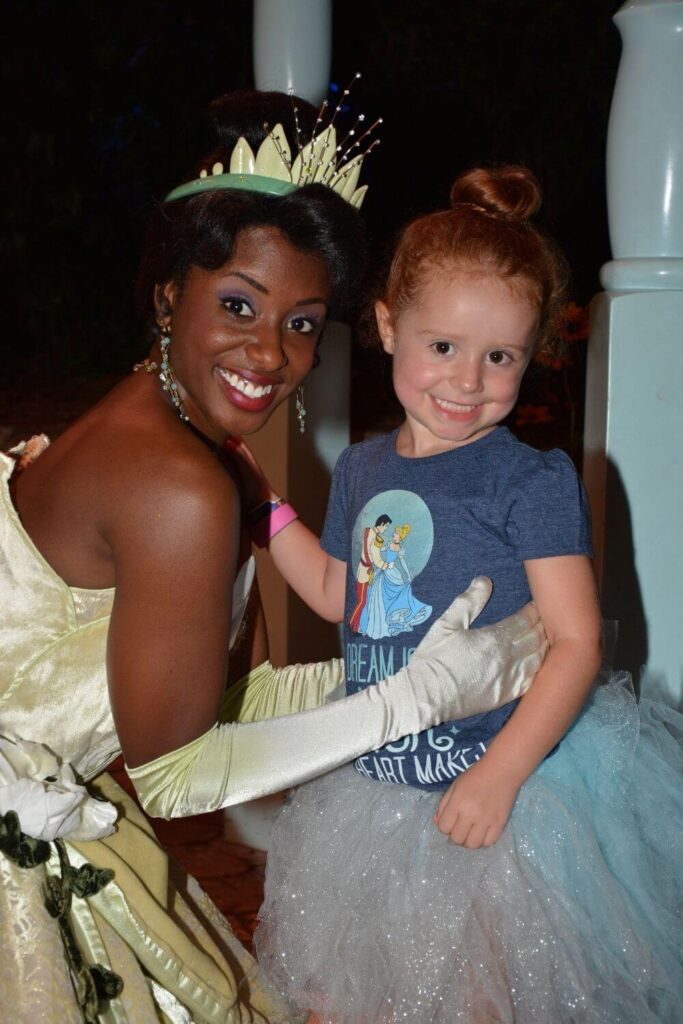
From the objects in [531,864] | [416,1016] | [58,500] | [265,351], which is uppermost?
[265,351]

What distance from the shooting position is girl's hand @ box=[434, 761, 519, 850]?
1.51m

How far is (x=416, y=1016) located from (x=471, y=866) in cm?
18

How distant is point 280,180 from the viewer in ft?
5.18

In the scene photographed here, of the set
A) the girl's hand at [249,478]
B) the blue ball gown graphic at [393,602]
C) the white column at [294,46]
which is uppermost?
the white column at [294,46]

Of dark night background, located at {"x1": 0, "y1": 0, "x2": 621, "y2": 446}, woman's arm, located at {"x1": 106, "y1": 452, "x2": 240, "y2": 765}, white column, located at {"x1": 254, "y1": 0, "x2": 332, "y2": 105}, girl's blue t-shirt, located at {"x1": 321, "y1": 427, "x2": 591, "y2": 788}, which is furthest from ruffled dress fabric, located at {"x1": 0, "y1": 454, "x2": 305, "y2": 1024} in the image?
dark night background, located at {"x1": 0, "y1": 0, "x2": 621, "y2": 446}

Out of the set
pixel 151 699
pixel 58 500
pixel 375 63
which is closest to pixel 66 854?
pixel 151 699

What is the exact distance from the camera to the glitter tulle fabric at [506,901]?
1.47 meters

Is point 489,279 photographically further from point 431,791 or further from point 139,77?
point 139,77

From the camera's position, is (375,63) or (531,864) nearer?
(531,864)

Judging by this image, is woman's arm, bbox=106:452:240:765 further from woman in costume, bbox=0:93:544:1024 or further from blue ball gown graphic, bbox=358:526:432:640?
blue ball gown graphic, bbox=358:526:432:640

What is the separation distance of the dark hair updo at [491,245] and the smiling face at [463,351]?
0.02 meters

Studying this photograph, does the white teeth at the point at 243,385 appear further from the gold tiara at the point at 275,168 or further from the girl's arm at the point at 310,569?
the girl's arm at the point at 310,569

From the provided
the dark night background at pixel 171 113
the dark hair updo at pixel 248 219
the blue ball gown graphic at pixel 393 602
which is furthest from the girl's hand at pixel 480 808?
the dark night background at pixel 171 113

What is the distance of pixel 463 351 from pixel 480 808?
1.90ft
